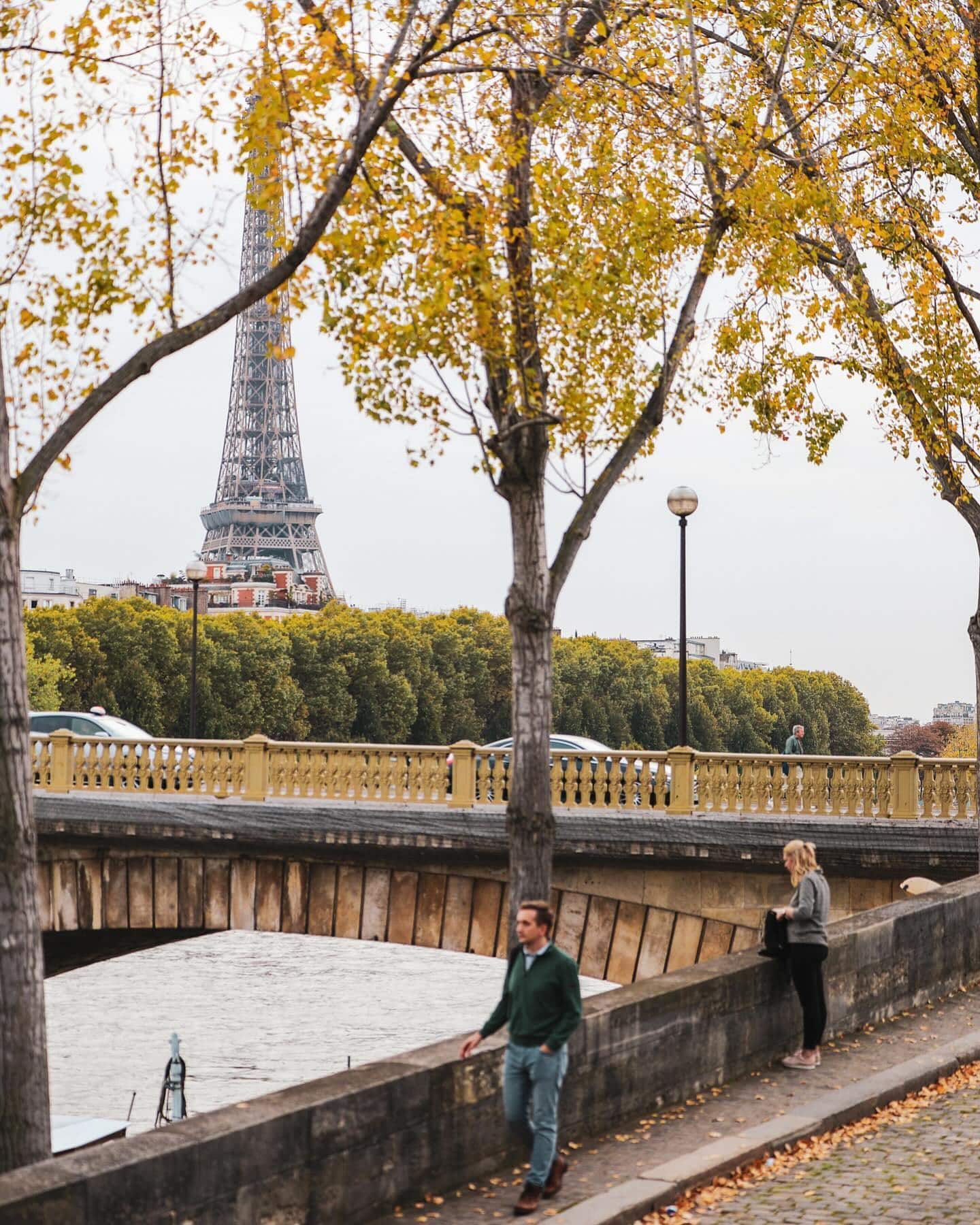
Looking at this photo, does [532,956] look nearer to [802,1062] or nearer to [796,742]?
[802,1062]

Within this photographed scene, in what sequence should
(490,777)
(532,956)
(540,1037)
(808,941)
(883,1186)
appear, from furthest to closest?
(490,777) → (808,941) → (883,1186) → (532,956) → (540,1037)

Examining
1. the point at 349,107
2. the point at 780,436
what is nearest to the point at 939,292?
the point at 780,436

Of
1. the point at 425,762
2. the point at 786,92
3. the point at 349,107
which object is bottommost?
the point at 425,762

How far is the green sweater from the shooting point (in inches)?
281

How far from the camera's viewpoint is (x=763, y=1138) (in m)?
8.08

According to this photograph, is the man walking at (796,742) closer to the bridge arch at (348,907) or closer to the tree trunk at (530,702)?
the bridge arch at (348,907)

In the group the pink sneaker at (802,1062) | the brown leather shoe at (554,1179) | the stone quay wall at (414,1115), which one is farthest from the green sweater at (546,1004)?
the pink sneaker at (802,1062)

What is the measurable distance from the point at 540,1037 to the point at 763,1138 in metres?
1.64

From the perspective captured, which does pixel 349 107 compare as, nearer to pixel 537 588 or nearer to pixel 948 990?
pixel 537 588

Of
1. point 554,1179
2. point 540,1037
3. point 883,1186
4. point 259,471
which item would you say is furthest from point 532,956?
point 259,471

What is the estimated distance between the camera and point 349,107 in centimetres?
1009

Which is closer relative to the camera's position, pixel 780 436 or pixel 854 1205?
pixel 854 1205

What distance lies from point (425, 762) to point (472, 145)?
37.5 feet

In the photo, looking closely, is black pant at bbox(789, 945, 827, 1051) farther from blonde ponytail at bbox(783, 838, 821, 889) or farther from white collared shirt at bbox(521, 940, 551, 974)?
white collared shirt at bbox(521, 940, 551, 974)
